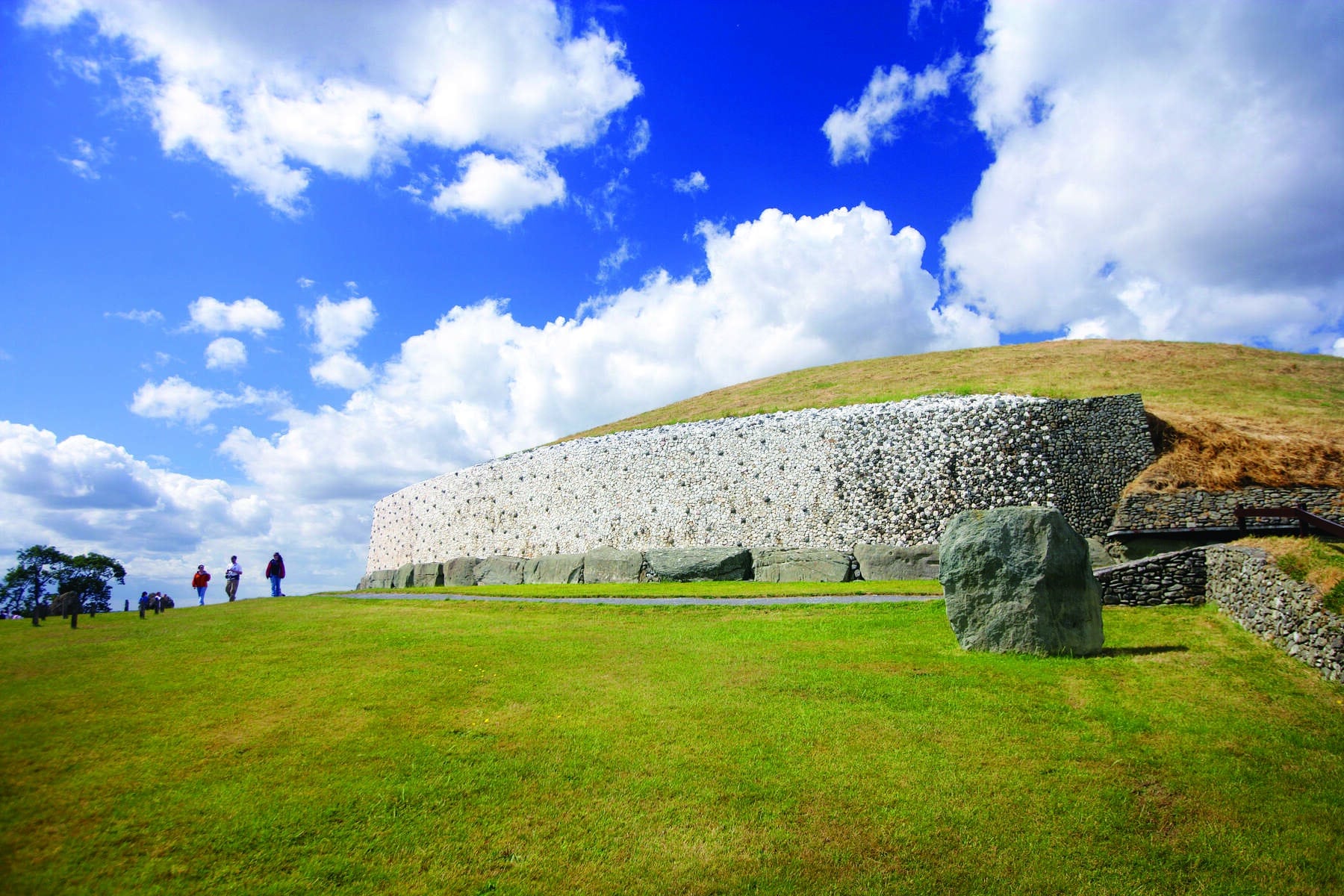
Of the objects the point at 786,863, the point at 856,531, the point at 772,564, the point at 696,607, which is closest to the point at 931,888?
the point at 786,863

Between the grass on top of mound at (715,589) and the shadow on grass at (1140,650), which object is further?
the grass on top of mound at (715,589)

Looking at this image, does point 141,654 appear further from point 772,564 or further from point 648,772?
point 772,564

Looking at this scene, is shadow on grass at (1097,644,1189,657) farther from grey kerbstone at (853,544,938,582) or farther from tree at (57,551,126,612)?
tree at (57,551,126,612)

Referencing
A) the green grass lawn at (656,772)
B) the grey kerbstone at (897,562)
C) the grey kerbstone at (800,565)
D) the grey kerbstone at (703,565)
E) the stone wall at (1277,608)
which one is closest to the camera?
the green grass lawn at (656,772)

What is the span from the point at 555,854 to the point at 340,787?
81.9 inches

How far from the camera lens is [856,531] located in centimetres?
2542

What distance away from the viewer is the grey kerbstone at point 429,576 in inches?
1276

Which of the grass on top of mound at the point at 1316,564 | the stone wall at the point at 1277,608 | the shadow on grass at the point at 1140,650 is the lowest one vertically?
the shadow on grass at the point at 1140,650

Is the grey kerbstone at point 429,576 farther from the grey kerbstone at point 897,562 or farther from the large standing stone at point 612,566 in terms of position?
the grey kerbstone at point 897,562

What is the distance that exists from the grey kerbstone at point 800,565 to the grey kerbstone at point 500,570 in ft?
35.9

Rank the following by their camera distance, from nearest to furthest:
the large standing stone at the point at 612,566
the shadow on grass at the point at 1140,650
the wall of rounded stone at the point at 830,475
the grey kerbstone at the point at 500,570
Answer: the shadow on grass at the point at 1140,650
the wall of rounded stone at the point at 830,475
the large standing stone at the point at 612,566
the grey kerbstone at the point at 500,570

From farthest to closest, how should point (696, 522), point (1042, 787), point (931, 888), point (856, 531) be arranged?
point (696, 522) → point (856, 531) → point (1042, 787) → point (931, 888)

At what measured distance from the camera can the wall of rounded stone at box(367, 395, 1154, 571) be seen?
24406 mm

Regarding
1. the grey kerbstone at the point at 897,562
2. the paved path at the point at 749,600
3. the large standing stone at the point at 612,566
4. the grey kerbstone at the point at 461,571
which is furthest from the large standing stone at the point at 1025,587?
the grey kerbstone at the point at 461,571
